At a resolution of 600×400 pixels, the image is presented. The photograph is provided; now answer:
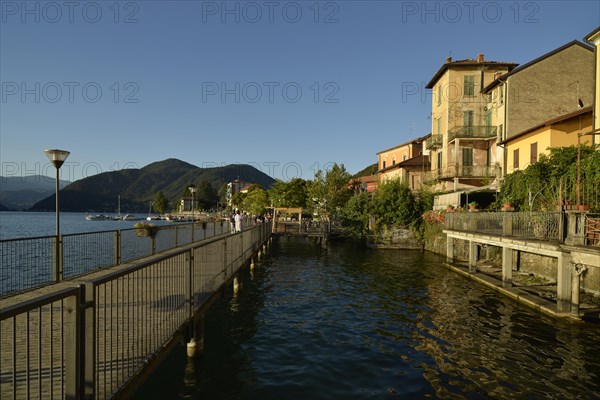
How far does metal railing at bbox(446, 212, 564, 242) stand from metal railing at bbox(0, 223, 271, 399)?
12.6 metres

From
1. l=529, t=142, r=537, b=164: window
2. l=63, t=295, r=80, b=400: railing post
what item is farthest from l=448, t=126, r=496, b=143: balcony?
l=63, t=295, r=80, b=400: railing post

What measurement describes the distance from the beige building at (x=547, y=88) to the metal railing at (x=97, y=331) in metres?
30.4

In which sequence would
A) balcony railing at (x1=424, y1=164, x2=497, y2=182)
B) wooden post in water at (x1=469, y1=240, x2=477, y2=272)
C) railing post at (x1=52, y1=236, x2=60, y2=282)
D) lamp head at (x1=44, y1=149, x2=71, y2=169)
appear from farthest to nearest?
balcony railing at (x1=424, y1=164, x2=497, y2=182)
wooden post in water at (x1=469, y1=240, x2=477, y2=272)
lamp head at (x1=44, y1=149, x2=71, y2=169)
railing post at (x1=52, y1=236, x2=60, y2=282)

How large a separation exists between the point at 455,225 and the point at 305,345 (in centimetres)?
1780

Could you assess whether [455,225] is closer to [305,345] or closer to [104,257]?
[305,345]

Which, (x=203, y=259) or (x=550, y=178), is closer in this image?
(x=203, y=259)

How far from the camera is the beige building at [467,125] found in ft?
123

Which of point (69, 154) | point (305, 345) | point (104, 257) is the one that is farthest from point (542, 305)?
point (69, 154)

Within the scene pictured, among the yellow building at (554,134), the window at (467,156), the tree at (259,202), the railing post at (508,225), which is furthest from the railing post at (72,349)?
the tree at (259,202)

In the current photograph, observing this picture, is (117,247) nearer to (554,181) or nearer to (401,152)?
(554,181)

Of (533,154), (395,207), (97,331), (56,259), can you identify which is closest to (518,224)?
(533,154)

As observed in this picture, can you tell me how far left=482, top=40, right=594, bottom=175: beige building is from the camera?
3106 centimetres

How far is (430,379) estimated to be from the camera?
27.9 ft

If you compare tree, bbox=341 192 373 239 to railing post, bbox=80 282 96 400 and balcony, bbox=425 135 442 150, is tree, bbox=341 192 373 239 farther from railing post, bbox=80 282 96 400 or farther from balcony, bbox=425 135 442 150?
railing post, bbox=80 282 96 400
